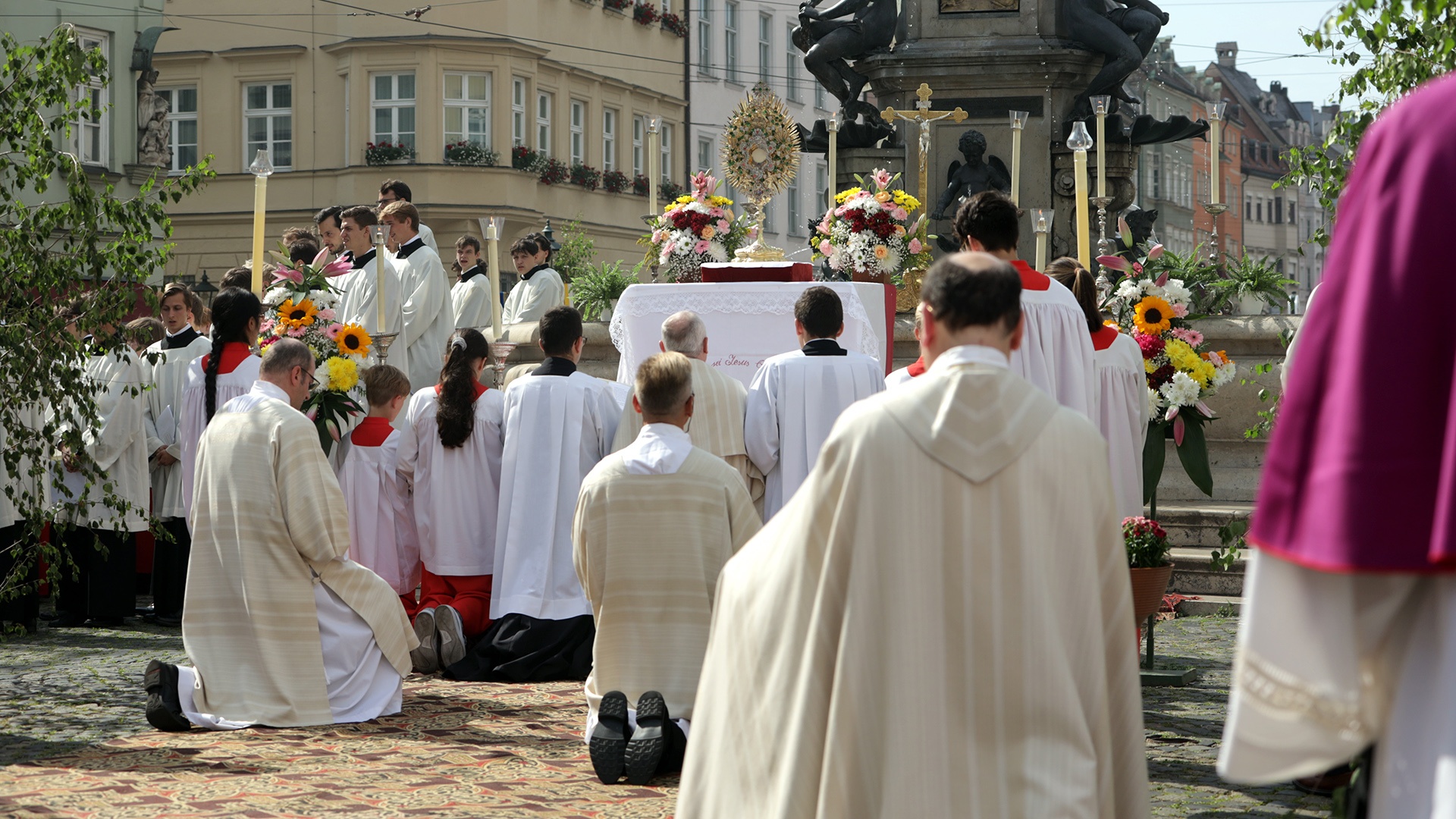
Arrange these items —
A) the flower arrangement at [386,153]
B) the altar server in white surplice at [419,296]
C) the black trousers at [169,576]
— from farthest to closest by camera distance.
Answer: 1. the flower arrangement at [386,153]
2. the altar server in white surplice at [419,296]
3. the black trousers at [169,576]

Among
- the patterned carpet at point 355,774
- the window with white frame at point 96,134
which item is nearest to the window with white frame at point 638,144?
the window with white frame at point 96,134

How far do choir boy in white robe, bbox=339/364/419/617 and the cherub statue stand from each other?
655cm

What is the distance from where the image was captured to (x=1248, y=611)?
2.44 meters

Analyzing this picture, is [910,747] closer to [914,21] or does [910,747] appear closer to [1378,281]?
[1378,281]

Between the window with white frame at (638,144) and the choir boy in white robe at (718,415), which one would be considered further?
the window with white frame at (638,144)

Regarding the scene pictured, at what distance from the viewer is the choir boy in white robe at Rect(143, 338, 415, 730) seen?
738cm

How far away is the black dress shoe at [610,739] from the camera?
20.4ft

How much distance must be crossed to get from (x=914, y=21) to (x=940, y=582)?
12.3 metres

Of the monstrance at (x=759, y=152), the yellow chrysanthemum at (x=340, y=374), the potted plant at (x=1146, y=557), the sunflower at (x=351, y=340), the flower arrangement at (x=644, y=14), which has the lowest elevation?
the potted plant at (x=1146, y=557)

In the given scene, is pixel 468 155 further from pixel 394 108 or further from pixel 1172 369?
pixel 1172 369

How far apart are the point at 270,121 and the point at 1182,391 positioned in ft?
103

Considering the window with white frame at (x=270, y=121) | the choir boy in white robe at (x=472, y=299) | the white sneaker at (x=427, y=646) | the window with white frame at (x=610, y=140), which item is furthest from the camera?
the window with white frame at (x=610, y=140)

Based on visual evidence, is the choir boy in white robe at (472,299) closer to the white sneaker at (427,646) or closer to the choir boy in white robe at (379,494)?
the choir boy in white robe at (379,494)

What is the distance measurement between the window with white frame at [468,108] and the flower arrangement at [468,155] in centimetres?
32
